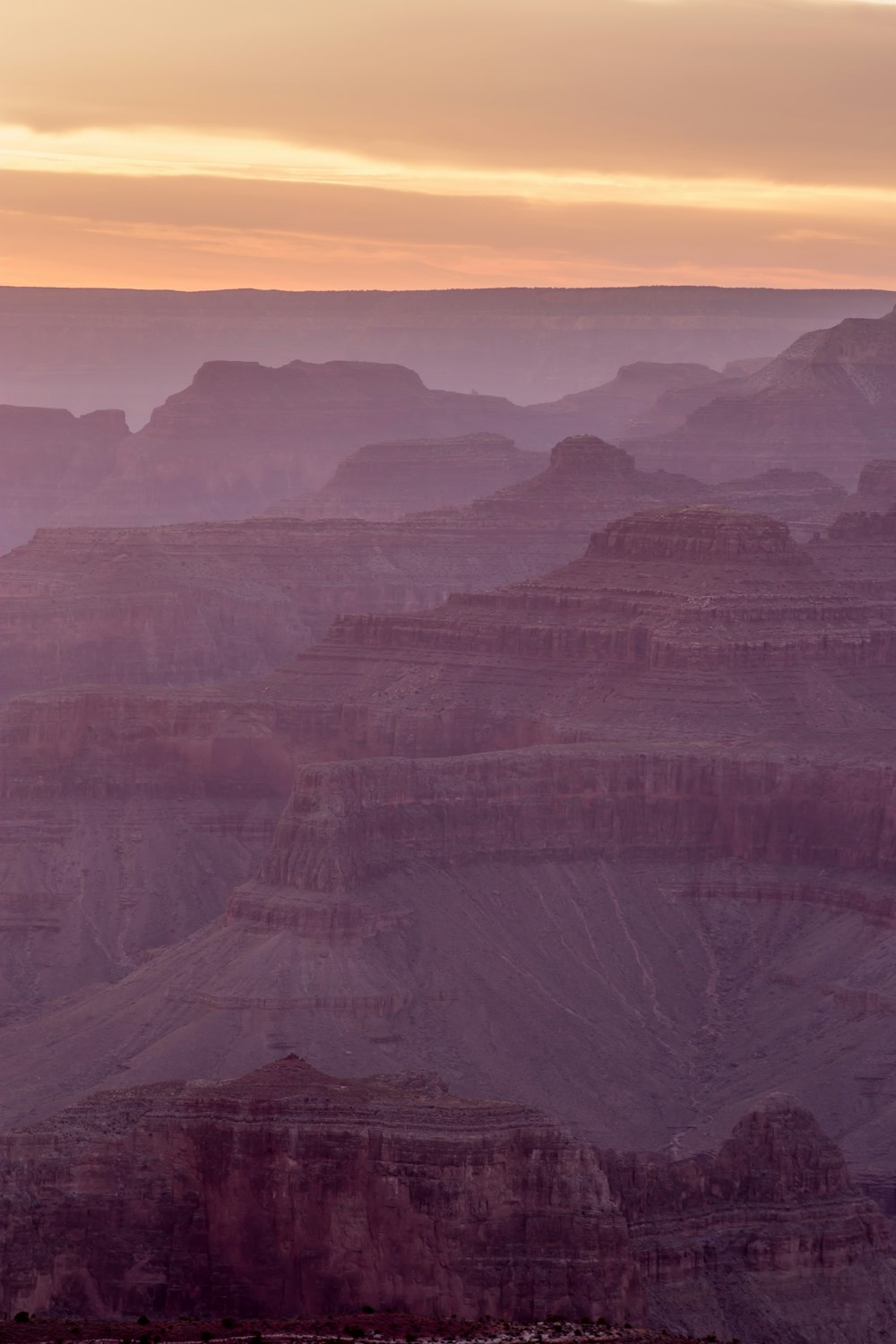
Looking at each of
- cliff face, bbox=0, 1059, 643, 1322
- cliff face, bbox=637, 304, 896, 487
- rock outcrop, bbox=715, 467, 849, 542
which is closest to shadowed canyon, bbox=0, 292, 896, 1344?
cliff face, bbox=0, 1059, 643, 1322

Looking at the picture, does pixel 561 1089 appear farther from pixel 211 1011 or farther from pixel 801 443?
pixel 801 443

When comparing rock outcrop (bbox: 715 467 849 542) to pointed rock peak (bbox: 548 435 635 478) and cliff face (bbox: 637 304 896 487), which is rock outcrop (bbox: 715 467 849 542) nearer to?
pointed rock peak (bbox: 548 435 635 478)

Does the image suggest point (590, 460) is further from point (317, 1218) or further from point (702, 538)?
point (317, 1218)

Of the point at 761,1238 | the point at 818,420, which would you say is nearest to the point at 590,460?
the point at 818,420

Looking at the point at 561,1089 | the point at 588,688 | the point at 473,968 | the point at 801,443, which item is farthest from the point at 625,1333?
the point at 801,443

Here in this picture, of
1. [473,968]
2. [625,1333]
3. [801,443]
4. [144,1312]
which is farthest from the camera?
[801,443]

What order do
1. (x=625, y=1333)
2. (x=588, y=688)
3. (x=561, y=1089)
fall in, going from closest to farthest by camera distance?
(x=625, y=1333) < (x=561, y=1089) < (x=588, y=688)
